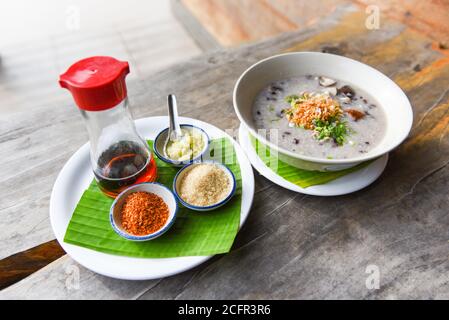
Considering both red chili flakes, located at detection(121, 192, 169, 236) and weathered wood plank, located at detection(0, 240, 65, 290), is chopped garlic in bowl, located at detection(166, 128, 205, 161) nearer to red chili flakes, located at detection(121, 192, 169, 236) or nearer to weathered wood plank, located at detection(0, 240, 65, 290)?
red chili flakes, located at detection(121, 192, 169, 236)

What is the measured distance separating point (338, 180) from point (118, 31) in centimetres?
375

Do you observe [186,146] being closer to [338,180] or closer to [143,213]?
[143,213]

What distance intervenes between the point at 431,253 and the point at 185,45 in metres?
3.56

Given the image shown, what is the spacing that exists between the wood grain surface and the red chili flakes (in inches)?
49.3

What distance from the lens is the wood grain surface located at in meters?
2.03

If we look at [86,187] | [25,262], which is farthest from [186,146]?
[25,262]

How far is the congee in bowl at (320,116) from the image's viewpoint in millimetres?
1307

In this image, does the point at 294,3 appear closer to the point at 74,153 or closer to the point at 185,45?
the point at 185,45

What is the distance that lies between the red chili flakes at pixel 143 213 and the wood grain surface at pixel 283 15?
1.25 m

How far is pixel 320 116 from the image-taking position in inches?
52.5

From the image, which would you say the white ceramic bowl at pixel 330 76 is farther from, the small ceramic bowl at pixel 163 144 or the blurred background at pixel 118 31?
the blurred background at pixel 118 31

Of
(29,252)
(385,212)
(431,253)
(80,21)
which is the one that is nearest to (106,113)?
(29,252)

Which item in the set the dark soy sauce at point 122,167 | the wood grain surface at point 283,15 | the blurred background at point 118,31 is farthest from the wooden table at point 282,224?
the blurred background at point 118,31
